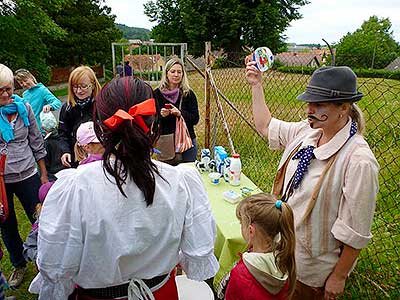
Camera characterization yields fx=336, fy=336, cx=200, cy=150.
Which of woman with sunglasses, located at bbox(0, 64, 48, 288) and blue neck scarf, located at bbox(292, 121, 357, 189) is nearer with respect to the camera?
blue neck scarf, located at bbox(292, 121, 357, 189)

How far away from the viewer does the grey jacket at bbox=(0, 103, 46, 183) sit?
8.09 ft

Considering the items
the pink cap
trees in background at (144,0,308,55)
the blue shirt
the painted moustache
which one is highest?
trees in background at (144,0,308,55)

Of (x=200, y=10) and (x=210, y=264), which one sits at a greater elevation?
(x=200, y=10)

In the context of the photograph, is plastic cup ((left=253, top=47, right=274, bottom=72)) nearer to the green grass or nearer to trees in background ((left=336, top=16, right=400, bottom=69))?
the green grass

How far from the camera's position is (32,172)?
8.66 feet

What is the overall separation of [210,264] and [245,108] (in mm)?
5012

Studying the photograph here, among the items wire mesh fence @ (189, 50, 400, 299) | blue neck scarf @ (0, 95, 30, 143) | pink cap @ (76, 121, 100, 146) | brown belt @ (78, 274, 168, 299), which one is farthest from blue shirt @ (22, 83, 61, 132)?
brown belt @ (78, 274, 168, 299)

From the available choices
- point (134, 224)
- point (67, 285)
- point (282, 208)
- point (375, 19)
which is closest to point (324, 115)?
point (282, 208)

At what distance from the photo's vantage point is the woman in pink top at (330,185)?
1425mm

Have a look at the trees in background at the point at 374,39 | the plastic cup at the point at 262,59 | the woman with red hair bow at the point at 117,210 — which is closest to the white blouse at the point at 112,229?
the woman with red hair bow at the point at 117,210

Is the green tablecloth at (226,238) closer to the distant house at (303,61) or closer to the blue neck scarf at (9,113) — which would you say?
the distant house at (303,61)

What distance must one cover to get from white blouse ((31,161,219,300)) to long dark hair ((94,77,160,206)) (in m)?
0.03

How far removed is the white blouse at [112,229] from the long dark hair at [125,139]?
3 centimetres

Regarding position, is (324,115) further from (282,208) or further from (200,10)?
(200,10)
